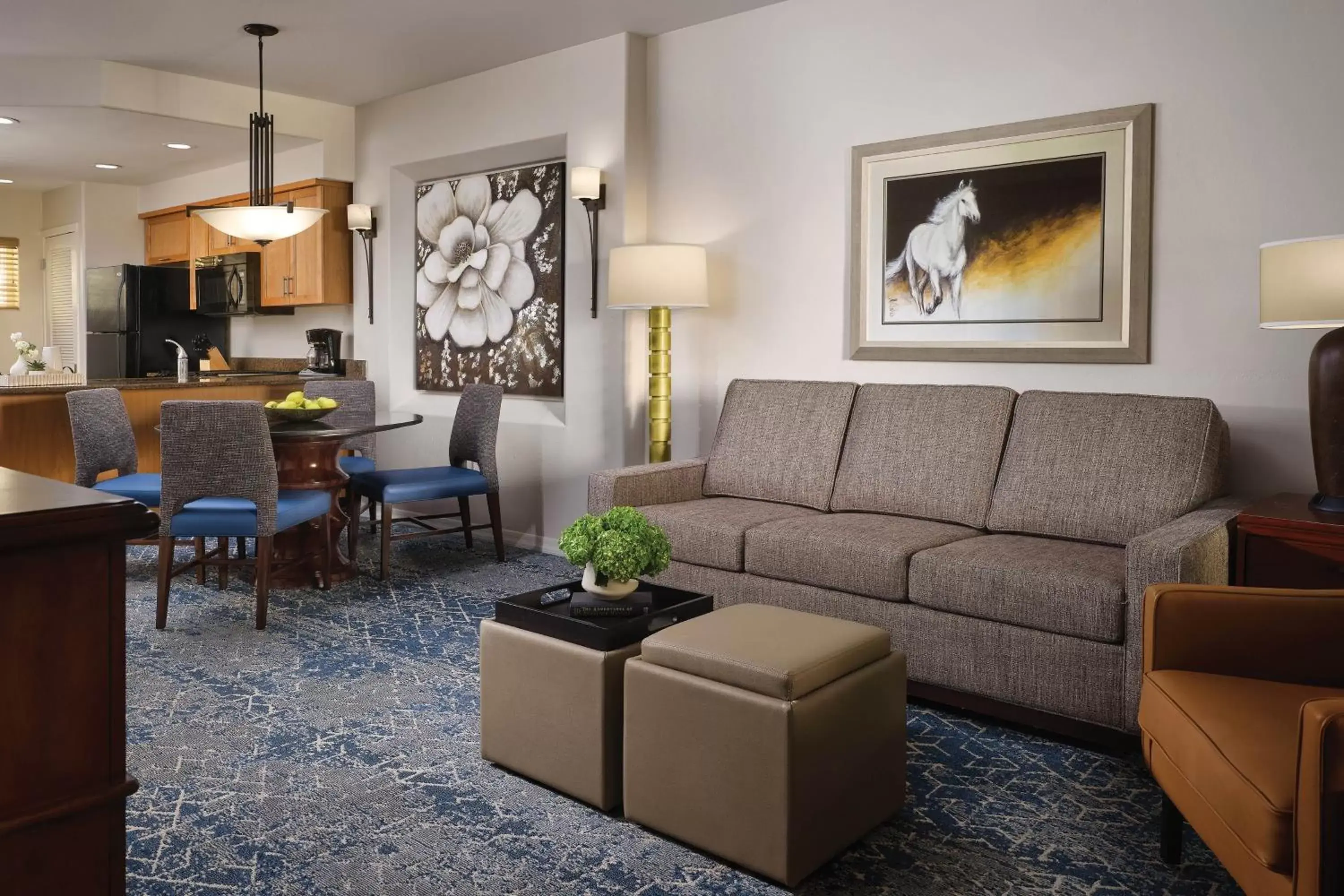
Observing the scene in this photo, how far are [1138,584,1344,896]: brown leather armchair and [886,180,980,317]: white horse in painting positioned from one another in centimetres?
209

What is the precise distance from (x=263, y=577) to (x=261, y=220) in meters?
1.74

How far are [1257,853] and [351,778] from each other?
195 cm

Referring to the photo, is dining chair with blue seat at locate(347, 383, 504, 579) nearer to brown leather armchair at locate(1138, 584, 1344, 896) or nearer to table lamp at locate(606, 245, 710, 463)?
table lamp at locate(606, 245, 710, 463)

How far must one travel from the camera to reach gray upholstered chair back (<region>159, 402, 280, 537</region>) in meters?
3.79

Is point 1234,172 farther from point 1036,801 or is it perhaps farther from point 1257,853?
point 1257,853

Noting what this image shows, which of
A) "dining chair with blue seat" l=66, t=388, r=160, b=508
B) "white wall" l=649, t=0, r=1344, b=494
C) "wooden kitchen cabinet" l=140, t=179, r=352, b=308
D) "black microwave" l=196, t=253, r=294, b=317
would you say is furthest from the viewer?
"black microwave" l=196, t=253, r=294, b=317

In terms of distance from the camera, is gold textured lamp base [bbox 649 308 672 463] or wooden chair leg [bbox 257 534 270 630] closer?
wooden chair leg [bbox 257 534 270 630]

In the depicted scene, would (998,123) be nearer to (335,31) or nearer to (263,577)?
(335,31)

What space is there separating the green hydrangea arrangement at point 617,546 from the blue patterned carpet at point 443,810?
554 mm

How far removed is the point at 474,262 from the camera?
19.0 feet

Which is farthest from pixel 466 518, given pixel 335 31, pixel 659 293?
pixel 335 31

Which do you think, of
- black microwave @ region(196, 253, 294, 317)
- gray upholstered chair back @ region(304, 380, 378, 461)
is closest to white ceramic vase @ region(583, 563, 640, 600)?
gray upholstered chair back @ region(304, 380, 378, 461)

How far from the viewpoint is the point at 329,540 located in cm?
451

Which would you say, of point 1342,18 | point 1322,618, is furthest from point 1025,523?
point 1342,18
